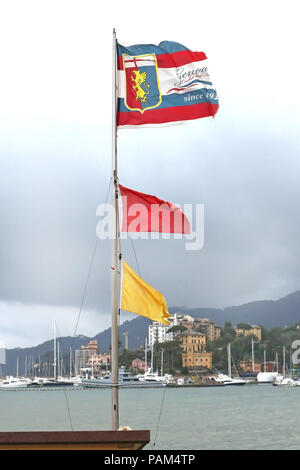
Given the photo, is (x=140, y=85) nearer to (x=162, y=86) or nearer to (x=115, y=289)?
(x=162, y=86)

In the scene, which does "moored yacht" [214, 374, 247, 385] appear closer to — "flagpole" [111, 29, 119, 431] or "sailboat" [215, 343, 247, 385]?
"sailboat" [215, 343, 247, 385]

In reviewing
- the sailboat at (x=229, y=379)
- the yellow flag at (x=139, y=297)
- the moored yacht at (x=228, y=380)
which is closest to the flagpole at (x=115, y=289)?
the yellow flag at (x=139, y=297)

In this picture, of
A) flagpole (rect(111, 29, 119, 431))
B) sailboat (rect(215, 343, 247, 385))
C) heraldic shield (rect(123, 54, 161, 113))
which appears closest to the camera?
flagpole (rect(111, 29, 119, 431))

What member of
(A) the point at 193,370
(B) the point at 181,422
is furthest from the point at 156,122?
(A) the point at 193,370

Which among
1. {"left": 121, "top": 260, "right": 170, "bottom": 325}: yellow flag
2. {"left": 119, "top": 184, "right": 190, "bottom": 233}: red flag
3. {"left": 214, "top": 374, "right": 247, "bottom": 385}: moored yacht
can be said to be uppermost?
{"left": 119, "top": 184, "right": 190, "bottom": 233}: red flag

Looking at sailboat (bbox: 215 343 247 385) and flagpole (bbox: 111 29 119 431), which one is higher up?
flagpole (bbox: 111 29 119 431)

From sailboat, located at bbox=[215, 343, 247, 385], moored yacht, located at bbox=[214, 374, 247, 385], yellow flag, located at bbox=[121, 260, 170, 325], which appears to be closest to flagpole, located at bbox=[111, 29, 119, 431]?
yellow flag, located at bbox=[121, 260, 170, 325]

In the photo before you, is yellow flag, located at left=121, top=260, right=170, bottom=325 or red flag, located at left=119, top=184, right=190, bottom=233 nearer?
yellow flag, located at left=121, top=260, right=170, bottom=325

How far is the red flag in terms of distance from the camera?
42.4 ft

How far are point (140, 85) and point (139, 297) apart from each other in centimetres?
409

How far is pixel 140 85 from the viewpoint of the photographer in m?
13.6

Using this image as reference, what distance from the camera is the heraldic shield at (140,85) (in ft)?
44.5

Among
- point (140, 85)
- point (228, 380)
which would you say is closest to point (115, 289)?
point (140, 85)

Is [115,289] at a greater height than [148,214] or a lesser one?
lesser
